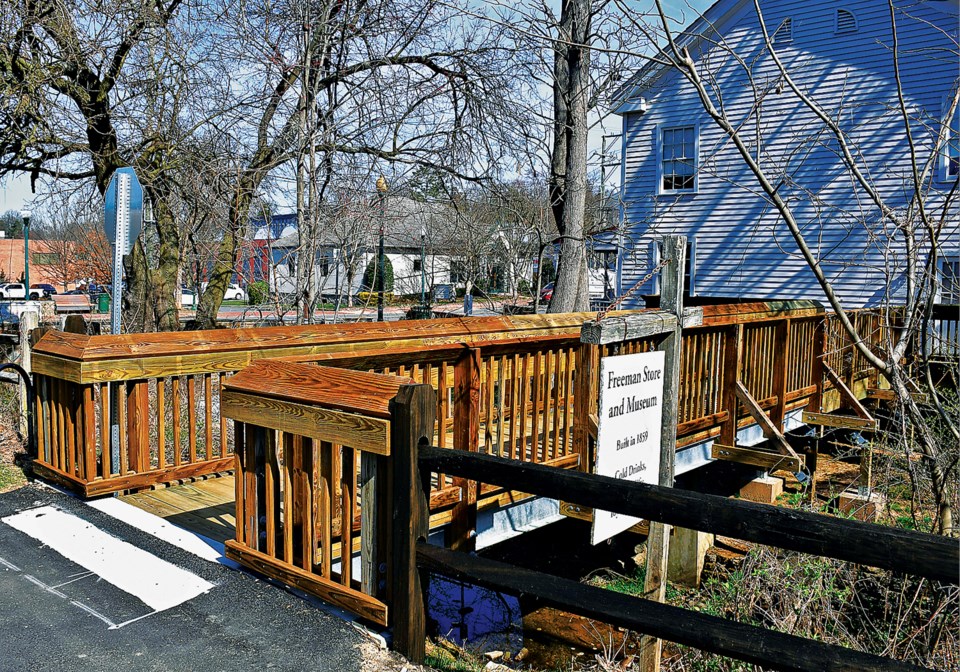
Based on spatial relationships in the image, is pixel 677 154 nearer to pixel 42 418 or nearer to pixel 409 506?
pixel 42 418

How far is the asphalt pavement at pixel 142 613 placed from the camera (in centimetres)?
331

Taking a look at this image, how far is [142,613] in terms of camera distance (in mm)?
3707

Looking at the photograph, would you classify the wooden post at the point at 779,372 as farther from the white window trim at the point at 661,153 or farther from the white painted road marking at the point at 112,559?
the white window trim at the point at 661,153

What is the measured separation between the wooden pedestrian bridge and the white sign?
0.27 meters

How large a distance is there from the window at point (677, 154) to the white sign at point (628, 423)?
17.2 meters

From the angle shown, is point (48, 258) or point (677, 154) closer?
point (677, 154)

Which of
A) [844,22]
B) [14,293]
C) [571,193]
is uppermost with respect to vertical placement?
[844,22]

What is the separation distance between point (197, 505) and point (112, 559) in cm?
121

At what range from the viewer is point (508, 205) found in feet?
40.2

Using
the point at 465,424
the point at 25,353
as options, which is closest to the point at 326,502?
the point at 465,424

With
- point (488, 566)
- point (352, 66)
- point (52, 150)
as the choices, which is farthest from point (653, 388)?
point (52, 150)

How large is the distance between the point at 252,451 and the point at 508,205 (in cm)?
864

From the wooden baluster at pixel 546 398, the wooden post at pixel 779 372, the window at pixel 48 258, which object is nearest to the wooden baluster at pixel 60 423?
the wooden baluster at pixel 546 398

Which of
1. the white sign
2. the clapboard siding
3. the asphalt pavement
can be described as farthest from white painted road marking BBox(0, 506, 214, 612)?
the clapboard siding
